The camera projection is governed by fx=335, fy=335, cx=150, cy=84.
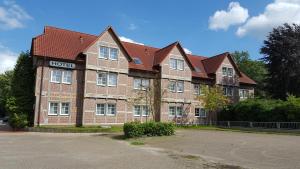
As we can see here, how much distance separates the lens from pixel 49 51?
113 ft

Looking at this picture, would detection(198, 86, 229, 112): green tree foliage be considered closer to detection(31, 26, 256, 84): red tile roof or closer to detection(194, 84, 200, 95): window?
detection(194, 84, 200, 95): window

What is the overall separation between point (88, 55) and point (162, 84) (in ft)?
33.2

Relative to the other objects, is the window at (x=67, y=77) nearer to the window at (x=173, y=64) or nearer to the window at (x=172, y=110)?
the window at (x=173, y=64)

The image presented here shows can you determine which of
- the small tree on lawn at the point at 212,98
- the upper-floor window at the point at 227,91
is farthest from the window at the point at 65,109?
the upper-floor window at the point at 227,91

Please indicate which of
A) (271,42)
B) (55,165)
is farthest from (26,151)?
(271,42)

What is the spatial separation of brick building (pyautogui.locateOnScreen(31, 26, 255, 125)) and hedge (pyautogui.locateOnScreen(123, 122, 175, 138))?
9.38 meters

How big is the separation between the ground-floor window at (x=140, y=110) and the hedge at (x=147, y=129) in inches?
520

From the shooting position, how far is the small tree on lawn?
41.6m

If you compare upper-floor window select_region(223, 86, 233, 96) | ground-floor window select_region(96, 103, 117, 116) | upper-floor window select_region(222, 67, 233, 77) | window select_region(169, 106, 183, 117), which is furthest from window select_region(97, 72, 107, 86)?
upper-floor window select_region(223, 86, 233, 96)

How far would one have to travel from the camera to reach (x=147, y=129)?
26000mm

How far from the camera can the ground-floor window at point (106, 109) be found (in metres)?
36.6

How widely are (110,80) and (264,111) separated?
57.9 ft

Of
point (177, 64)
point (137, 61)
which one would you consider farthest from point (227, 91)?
point (137, 61)

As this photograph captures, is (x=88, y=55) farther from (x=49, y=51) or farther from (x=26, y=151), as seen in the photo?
(x=26, y=151)
